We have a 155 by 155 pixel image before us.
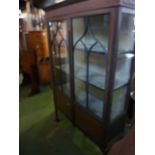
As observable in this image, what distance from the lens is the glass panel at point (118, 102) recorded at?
145 centimetres

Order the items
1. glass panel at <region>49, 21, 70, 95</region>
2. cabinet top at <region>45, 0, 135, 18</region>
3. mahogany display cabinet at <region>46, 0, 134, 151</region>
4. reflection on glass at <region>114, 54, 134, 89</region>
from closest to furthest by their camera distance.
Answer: cabinet top at <region>45, 0, 135, 18</region> < mahogany display cabinet at <region>46, 0, 134, 151</region> < reflection on glass at <region>114, 54, 134, 89</region> < glass panel at <region>49, 21, 70, 95</region>

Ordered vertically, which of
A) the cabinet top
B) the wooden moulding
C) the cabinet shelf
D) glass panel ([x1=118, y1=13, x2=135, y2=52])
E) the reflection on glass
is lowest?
the wooden moulding

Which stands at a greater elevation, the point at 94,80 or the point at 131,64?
the point at 131,64

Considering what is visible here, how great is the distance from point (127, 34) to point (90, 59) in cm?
37

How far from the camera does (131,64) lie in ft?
4.70

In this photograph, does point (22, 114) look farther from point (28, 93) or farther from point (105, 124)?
point (105, 124)

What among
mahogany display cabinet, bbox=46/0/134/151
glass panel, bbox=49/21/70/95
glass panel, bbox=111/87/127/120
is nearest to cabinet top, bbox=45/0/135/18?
mahogany display cabinet, bbox=46/0/134/151

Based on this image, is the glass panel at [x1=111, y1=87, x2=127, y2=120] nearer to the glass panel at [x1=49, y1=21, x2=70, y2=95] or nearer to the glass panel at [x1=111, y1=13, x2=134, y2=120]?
the glass panel at [x1=111, y1=13, x2=134, y2=120]

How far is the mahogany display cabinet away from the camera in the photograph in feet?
3.78

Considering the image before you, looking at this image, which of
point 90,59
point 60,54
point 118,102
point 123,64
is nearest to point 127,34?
point 123,64

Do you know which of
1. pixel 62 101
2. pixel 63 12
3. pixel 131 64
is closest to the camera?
pixel 131 64

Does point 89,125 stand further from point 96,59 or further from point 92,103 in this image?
point 96,59
